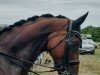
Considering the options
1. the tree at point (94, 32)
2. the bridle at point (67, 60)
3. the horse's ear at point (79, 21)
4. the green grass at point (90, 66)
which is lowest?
the tree at point (94, 32)

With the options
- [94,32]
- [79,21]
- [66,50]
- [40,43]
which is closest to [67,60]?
[66,50]

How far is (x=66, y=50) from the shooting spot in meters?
5.90

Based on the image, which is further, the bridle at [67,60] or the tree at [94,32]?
the tree at [94,32]

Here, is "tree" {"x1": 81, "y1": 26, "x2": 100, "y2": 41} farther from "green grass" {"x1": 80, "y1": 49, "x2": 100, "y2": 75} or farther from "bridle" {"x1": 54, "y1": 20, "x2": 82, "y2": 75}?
"bridle" {"x1": 54, "y1": 20, "x2": 82, "y2": 75}

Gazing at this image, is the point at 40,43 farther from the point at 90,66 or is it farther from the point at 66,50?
the point at 90,66

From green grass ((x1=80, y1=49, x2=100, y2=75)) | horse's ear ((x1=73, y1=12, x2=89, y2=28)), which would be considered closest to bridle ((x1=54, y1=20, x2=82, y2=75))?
horse's ear ((x1=73, y1=12, x2=89, y2=28))

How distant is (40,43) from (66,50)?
1.56ft

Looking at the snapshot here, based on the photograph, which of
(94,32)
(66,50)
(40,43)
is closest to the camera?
(66,50)

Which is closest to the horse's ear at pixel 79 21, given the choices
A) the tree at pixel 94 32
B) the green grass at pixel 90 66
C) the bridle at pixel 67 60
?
the bridle at pixel 67 60

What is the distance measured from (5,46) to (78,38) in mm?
1200

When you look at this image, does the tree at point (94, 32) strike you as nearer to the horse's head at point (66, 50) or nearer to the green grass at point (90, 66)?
the green grass at point (90, 66)

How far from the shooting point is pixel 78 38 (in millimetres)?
6043

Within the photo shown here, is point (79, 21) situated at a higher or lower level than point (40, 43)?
higher

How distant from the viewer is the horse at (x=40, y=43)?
593 cm
